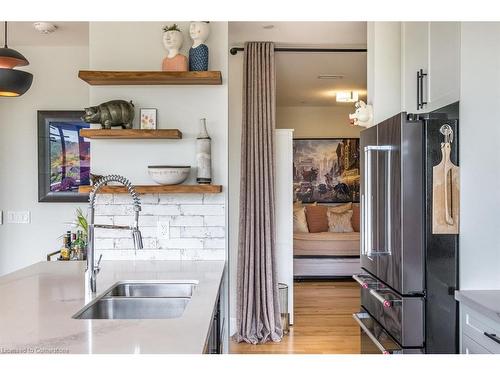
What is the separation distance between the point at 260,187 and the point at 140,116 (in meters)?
1.53

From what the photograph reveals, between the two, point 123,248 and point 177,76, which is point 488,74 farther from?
point 123,248

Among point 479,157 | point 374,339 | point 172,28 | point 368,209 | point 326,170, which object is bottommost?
point 374,339

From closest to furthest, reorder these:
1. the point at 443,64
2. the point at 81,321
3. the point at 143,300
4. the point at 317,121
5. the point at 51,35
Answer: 1. the point at 81,321
2. the point at 143,300
3. the point at 443,64
4. the point at 51,35
5. the point at 317,121

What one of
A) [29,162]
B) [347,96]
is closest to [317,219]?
[347,96]

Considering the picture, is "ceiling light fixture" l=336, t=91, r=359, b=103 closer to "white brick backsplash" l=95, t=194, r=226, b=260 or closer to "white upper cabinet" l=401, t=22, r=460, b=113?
"white upper cabinet" l=401, t=22, r=460, b=113

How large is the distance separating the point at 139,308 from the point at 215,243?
837mm

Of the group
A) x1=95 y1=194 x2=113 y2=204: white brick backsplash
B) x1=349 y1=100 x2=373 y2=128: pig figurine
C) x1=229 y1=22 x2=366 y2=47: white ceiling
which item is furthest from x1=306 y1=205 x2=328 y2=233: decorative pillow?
x1=95 y1=194 x2=113 y2=204: white brick backsplash

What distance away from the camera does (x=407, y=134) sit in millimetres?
2340

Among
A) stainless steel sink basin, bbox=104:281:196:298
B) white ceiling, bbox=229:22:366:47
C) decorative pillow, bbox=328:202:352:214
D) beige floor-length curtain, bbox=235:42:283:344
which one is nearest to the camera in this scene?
stainless steel sink basin, bbox=104:281:196:298

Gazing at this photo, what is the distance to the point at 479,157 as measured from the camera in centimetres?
223

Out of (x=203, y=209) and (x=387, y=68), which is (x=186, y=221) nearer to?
(x=203, y=209)

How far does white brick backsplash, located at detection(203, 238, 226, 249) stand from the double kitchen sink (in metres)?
0.57

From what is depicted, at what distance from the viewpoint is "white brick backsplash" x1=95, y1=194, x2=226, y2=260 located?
2.75m
